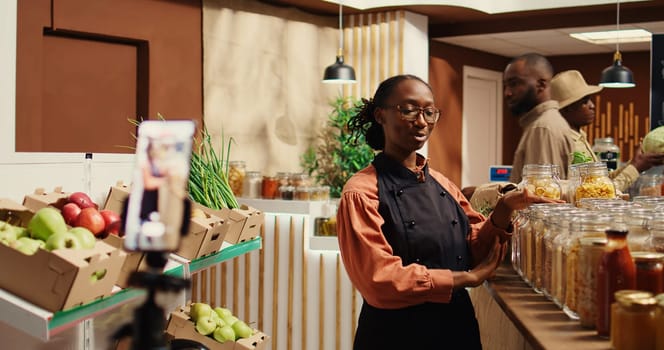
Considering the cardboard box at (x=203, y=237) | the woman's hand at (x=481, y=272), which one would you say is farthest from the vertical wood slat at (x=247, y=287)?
the woman's hand at (x=481, y=272)

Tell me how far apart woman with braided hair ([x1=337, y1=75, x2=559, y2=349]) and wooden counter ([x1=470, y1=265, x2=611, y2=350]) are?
117mm

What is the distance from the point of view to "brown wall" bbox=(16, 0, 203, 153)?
17.8 feet

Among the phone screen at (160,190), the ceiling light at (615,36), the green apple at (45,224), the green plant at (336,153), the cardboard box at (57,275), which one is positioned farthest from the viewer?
the ceiling light at (615,36)

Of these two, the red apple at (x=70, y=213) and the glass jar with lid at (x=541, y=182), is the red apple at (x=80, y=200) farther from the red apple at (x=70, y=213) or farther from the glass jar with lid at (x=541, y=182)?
the glass jar with lid at (x=541, y=182)

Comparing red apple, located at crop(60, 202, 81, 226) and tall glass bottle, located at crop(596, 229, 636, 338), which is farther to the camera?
red apple, located at crop(60, 202, 81, 226)

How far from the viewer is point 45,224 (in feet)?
6.05

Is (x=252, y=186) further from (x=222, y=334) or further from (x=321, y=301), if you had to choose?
(x=222, y=334)

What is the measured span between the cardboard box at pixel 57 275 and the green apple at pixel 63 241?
0.19 ft

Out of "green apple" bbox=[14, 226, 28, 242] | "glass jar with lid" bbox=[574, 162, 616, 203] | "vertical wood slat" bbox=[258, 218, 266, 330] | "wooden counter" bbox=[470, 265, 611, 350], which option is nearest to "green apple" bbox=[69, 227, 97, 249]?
"green apple" bbox=[14, 226, 28, 242]

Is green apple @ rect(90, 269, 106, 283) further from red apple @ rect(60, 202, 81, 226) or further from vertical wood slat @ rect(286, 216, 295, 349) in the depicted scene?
vertical wood slat @ rect(286, 216, 295, 349)

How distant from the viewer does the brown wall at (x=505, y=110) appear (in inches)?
346

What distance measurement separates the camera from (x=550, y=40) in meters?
8.76

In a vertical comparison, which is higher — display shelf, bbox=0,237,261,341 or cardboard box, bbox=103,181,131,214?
cardboard box, bbox=103,181,131,214

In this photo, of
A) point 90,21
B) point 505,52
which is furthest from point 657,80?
point 505,52
